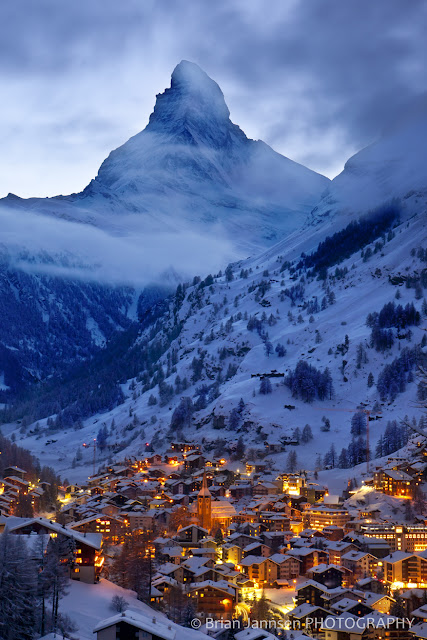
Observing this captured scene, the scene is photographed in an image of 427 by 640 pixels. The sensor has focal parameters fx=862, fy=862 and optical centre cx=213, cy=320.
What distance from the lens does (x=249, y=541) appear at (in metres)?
102

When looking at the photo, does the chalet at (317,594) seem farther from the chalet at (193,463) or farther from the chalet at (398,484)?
the chalet at (193,463)

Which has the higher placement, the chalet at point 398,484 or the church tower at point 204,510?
the chalet at point 398,484

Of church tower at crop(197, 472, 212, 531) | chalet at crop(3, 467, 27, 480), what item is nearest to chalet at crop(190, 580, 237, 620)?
church tower at crop(197, 472, 212, 531)

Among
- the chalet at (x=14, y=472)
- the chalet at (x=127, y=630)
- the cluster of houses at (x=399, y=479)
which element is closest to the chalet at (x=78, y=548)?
the chalet at (x=127, y=630)

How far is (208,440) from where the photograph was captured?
17412 cm

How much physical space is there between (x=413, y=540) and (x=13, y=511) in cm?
4954

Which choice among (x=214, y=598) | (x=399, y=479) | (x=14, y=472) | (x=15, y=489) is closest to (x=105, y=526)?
(x=15, y=489)

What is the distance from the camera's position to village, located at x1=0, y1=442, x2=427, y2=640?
69.2m

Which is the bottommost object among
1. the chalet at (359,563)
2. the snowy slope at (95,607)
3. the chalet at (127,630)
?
the chalet at (359,563)

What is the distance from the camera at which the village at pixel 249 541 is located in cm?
A: 6925

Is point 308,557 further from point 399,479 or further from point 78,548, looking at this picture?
point 78,548

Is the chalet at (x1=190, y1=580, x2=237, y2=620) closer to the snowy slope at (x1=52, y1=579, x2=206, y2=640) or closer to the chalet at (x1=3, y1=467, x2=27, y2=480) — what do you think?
the snowy slope at (x1=52, y1=579, x2=206, y2=640)

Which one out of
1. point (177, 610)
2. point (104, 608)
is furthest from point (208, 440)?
point (104, 608)

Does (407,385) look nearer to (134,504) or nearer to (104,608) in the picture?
(134,504)
